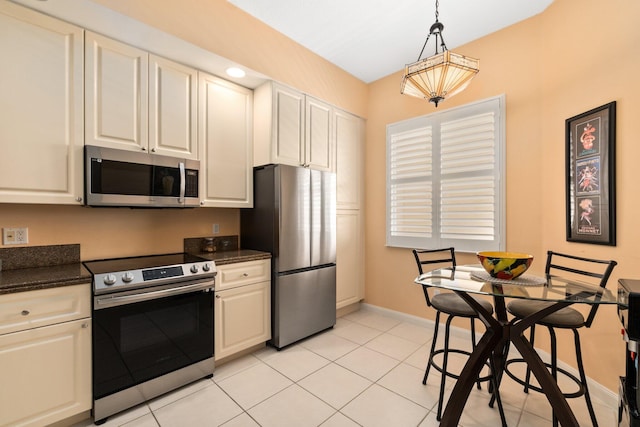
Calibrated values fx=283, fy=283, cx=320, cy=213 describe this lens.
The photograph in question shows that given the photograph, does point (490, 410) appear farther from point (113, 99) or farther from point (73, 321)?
point (113, 99)

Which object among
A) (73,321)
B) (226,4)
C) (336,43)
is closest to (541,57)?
(336,43)

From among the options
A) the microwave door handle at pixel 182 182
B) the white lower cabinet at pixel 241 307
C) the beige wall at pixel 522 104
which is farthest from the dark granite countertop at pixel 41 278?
the white lower cabinet at pixel 241 307

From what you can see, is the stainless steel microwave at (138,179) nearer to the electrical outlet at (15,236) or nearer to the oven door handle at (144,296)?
the electrical outlet at (15,236)

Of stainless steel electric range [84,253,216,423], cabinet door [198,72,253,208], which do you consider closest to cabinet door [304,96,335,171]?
cabinet door [198,72,253,208]

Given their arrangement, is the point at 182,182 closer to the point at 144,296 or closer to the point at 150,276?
the point at 150,276

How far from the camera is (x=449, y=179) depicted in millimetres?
3082

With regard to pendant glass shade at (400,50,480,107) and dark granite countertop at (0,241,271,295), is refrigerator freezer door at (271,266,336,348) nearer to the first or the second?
dark granite countertop at (0,241,271,295)

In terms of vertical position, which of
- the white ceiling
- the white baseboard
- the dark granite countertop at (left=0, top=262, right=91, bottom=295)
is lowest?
the white baseboard

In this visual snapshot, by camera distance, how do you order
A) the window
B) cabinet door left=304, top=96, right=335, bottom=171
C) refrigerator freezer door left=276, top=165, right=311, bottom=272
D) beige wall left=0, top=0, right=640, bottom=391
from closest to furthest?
beige wall left=0, top=0, right=640, bottom=391 → refrigerator freezer door left=276, top=165, right=311, bottom=272 → the window → cabinet door left=304, top=96, right=335, bottom=171

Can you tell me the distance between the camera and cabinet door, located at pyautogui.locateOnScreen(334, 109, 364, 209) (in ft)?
11.4

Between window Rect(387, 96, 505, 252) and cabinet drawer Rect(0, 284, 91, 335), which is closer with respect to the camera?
cabinet drawer Rect(0, 284, 91, 335)

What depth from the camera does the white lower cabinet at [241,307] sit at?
2.36 m

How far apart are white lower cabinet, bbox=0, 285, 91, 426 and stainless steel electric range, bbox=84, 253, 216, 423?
0.07 metres

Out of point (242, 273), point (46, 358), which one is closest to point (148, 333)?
point (46, 358)
